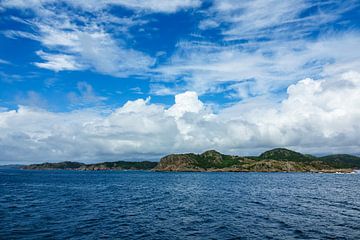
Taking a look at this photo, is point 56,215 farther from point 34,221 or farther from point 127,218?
point 127,218

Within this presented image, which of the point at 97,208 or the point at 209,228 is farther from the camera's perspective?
the point at 97,208

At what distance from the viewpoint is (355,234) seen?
Answer: 49375 millimetres

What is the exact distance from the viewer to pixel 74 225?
55.4 meters

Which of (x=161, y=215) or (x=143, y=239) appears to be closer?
(x=143, y=239)

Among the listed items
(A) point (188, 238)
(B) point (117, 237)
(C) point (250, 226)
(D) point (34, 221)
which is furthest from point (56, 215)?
(C) point (250, 226)

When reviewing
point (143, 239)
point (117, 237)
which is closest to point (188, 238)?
point (143, 239)

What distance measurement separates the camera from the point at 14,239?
45250 millimetres

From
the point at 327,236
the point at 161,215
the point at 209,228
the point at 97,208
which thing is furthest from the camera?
the point at 97,208

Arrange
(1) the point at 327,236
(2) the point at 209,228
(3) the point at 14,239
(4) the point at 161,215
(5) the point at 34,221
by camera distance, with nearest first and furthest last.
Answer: (3) the point at 14,239 → (1) the point at 327,236 → (2) the point at 209,228 → (5) the point at 34,221 → (4) the point at 161,215

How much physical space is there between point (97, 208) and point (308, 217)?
48629 millimetres

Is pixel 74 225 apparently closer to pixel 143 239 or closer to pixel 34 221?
pixel 34 221

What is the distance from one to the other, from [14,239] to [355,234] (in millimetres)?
51555

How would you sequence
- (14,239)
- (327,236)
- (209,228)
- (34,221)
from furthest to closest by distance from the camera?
1. (34,221)
2. (209,228)
3. (327,236)
4. (14,239)

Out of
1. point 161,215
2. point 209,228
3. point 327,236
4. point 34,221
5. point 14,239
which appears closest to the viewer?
point 14,239
